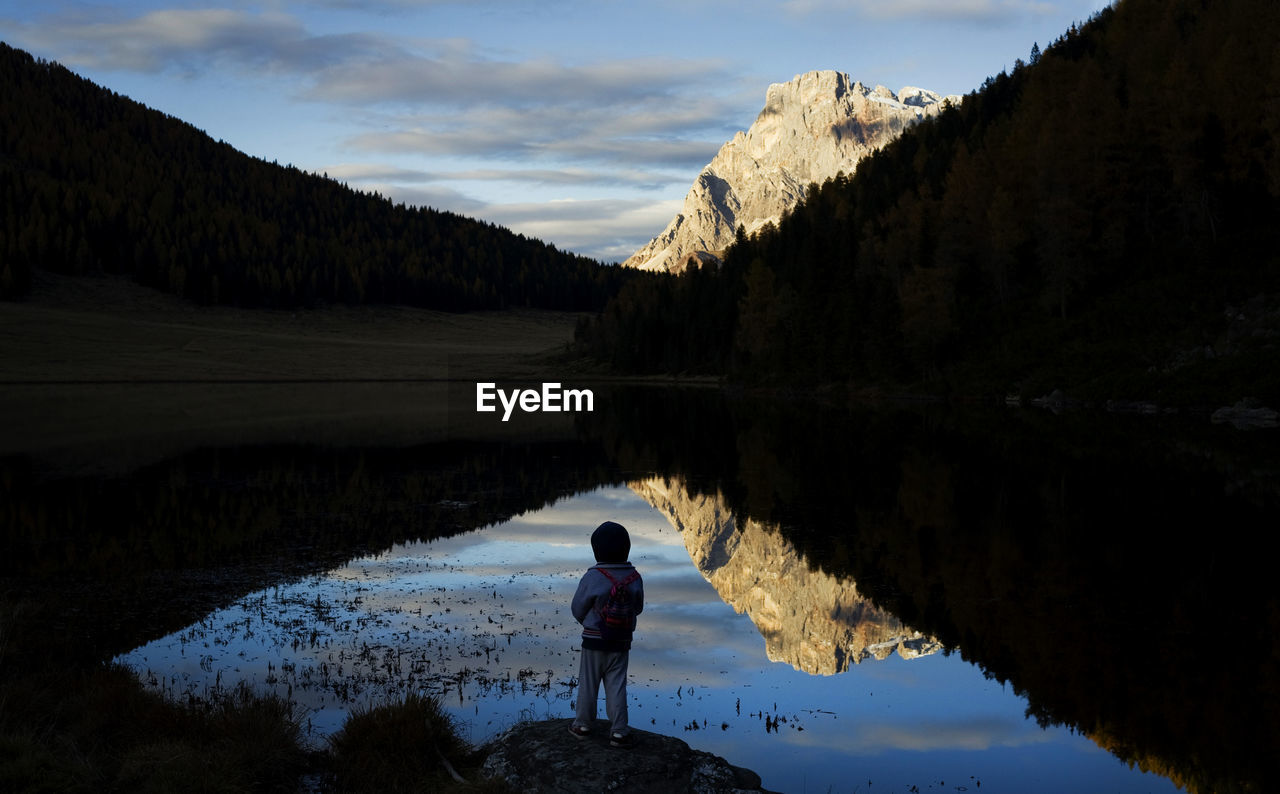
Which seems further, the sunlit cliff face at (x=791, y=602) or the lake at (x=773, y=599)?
the sunlit cliff face at (x=791, y=602)

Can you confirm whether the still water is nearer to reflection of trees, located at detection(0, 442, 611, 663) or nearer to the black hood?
reflection of trees, located at detection(0, 442, 611, 663)

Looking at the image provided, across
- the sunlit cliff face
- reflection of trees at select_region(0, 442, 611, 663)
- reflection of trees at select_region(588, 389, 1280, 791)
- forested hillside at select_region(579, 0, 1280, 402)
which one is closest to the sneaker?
the sunlit cliff face

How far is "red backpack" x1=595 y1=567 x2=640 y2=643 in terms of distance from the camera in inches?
378

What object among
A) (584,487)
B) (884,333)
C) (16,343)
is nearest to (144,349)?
(16,343)

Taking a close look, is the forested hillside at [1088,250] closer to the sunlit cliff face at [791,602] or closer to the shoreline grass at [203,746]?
the sunlit cliff face at [791,602]

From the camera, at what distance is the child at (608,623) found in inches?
379

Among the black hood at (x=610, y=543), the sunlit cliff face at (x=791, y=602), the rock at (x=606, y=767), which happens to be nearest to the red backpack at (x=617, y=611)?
the black hood at (x=610, y=543)

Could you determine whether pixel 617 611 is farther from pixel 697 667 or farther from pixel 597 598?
pixel 697 667

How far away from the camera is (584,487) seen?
35250mm

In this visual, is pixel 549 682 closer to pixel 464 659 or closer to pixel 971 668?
pixel 464 659

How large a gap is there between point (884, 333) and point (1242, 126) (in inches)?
1294

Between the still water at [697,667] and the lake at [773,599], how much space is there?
6 cm

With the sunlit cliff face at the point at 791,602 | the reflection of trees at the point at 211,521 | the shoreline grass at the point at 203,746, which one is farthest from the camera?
the reflection of trees at the point at 211,521

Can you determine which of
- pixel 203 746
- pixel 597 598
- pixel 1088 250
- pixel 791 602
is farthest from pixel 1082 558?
pixel 1088 250
